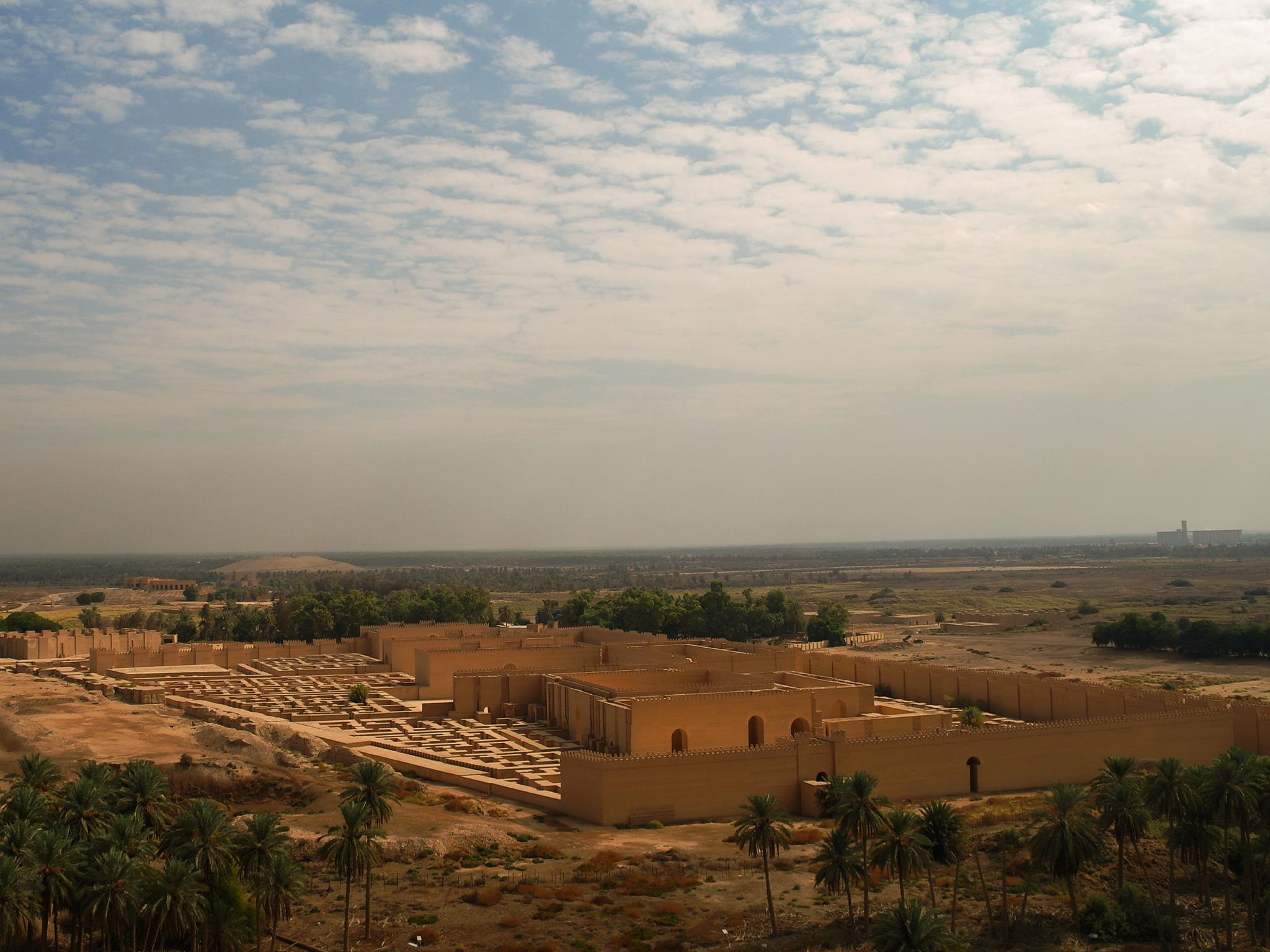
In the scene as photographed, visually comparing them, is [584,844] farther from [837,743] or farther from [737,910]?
[837,743]

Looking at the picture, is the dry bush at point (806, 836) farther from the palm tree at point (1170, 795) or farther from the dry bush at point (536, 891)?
the palm tree at point (1170, 795)

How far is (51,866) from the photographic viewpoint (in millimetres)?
21609

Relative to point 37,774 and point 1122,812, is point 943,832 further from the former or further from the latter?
point 37,774

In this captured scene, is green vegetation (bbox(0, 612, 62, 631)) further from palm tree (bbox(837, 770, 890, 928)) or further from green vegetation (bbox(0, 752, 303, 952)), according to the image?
palm tree (bbox(837, 770, 890, 928))

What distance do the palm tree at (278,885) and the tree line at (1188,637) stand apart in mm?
65803

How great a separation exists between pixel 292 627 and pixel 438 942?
228ft

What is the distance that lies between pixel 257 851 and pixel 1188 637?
67644mm

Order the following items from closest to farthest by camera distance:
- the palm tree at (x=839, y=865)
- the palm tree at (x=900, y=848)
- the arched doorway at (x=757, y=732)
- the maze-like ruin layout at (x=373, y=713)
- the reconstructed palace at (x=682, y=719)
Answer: the palm tree at (x=900, y=848) → the palm tree at (x=839, y=865) → the reconstructed palace at (x=682, y=719) → the maze-like ruin layout at (x=373, y=713) → the arched doorway at (x=757, y=732)

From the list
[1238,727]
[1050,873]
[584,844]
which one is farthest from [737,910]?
[1238,727]

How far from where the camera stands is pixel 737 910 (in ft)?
85.1

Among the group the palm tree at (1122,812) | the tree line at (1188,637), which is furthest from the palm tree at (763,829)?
the tree line at (1188,637)

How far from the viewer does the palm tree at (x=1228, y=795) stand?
84.0ft

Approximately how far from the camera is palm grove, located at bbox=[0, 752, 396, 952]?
2159cm


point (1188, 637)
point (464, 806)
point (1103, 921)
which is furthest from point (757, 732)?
point (1188, 637)
